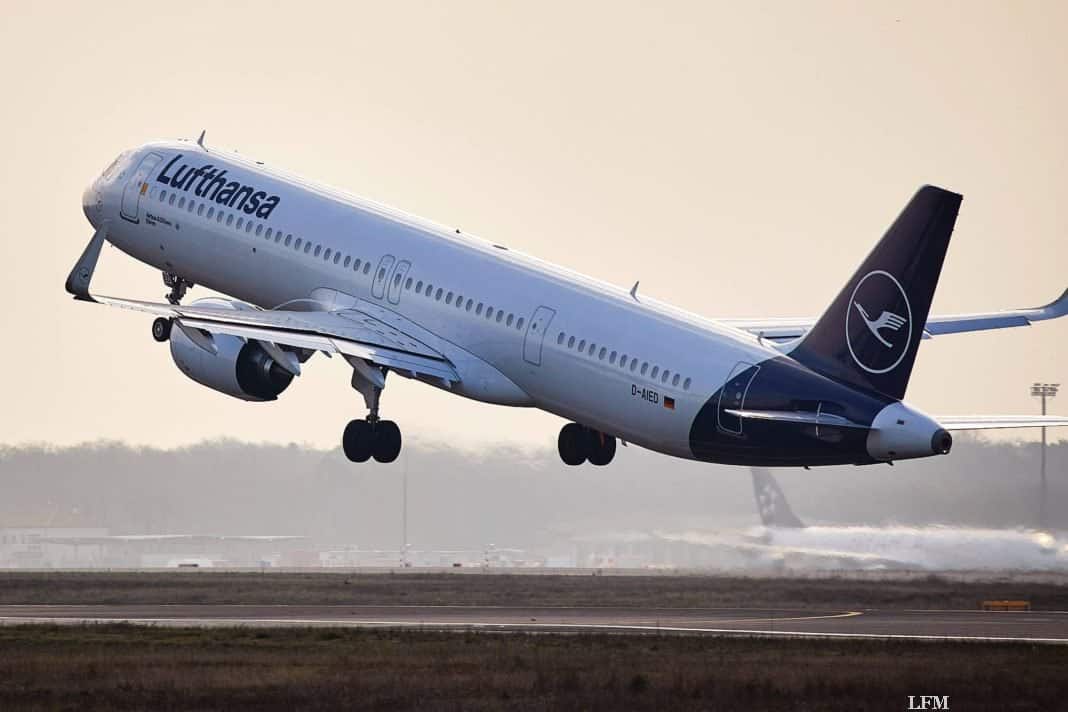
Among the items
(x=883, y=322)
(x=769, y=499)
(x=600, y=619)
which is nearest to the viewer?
(x=883, y=322)

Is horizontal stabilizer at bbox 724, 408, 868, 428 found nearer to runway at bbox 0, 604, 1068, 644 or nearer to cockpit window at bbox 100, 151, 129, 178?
runway at bbox 0, 604, 1068, 644

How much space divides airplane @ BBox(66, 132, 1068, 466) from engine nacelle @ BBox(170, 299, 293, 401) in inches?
2.4

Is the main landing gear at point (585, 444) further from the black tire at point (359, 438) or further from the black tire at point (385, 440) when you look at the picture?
the black tire at point (359, 438)

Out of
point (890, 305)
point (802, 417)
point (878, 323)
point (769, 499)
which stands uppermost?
point (769, 499)

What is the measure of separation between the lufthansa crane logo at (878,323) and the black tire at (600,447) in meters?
→ 13.6

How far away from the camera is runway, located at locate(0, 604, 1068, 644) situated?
196ft

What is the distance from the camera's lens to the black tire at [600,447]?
2717 inches

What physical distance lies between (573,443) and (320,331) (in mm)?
8441

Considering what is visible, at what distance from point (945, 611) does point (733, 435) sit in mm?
13528

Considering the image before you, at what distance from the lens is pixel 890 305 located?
55.6 m

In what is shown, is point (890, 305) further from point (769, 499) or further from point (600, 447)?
point (769, 499)

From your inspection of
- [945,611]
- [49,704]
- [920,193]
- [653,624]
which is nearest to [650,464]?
[945,611]

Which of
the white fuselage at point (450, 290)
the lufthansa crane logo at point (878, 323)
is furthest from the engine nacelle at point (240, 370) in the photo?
the lufthansa crane logo at point (878, 323)

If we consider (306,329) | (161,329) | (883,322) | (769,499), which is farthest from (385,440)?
(769,499)
